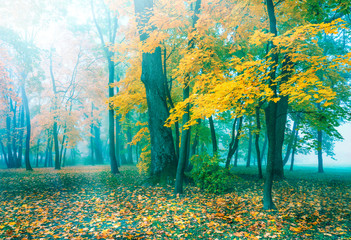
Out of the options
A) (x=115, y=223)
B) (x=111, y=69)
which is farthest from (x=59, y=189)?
(x=111, y=69)

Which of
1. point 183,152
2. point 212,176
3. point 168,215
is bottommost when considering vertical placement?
point 168,215

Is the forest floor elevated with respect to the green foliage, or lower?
lower

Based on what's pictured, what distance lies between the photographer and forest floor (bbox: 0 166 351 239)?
3998 mm

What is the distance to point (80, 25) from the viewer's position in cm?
1711

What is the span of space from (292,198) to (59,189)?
8532 millimetres

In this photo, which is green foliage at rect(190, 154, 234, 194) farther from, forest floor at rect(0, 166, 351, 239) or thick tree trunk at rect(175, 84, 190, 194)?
thick tree trunk at rect(175, 84, 190, 194)

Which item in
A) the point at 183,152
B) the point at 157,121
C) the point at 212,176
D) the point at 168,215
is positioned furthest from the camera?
the point at 157,121

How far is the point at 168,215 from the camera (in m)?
4.97

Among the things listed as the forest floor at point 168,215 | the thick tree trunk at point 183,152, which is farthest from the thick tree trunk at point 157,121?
the thick tree trunk at point 183,152

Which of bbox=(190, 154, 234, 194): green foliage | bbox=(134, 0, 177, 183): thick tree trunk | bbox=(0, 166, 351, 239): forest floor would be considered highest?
bbox=(134, 0, 177, 183): thick tree trunk

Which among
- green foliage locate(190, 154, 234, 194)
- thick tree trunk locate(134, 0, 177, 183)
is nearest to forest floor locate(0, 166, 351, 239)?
green foliage locate(190, 154, 234, 194)

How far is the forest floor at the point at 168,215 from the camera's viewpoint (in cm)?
400

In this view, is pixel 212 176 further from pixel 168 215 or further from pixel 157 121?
pixel 157 121

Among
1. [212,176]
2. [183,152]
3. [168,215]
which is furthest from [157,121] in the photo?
[168,215]
